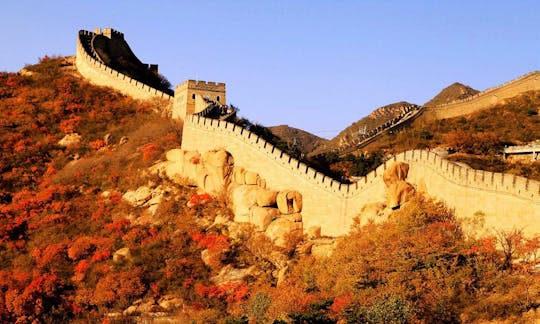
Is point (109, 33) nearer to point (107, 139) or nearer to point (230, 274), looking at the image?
point (107, 139)

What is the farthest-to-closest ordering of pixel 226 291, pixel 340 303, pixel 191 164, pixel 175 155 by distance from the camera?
pixel 175 155
pixel 191 164
pixel 226 291
pixel 340 303

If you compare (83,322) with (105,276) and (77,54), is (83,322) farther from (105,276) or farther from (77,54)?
(77,54)

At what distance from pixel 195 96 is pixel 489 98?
74.8 feet

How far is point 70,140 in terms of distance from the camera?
48500 millimetres

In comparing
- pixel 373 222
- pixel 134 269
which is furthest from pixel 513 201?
pixel 134 269

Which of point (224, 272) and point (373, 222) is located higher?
point (373, 222)

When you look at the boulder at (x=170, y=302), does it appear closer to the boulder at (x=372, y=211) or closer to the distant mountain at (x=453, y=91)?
the boulder at (x=372, y=211)

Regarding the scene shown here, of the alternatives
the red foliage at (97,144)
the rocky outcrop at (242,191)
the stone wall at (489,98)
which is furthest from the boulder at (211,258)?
the stone wall at (489,98)

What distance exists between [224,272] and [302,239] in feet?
11.5

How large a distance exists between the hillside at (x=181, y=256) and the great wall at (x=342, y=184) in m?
0.72

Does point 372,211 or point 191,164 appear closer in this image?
point 372,211

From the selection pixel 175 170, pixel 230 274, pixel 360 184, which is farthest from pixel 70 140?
pixel 360 184

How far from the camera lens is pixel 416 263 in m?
27.9

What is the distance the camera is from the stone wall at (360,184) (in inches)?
1051
